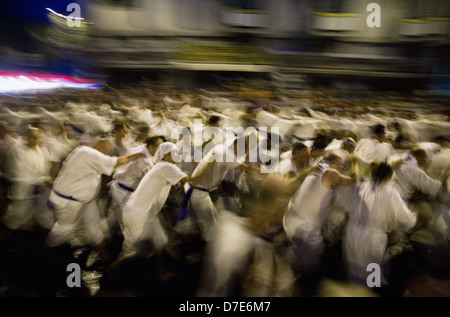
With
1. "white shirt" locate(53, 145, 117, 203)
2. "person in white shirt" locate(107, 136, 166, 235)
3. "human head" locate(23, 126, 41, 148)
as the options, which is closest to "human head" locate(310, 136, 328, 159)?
"person in white shirt" locate(107, 136, 166, 235)

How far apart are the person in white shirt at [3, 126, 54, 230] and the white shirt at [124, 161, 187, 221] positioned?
1.35 m

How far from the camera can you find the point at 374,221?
10.4 ft

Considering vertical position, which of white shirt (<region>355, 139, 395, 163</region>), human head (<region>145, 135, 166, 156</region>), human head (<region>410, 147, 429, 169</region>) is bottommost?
white shirt (<region>355, 139, 395, 163</region>)

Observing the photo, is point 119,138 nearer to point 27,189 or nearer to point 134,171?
point 134,171

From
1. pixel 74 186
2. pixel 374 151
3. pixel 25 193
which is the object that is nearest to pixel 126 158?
pixel 74 186

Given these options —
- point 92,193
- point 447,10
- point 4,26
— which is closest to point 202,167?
point 92,193

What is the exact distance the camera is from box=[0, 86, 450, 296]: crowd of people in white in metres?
2.60

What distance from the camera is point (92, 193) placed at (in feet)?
12.7

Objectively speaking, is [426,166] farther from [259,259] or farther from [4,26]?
[4,26]

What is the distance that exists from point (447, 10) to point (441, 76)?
3588 millimetres

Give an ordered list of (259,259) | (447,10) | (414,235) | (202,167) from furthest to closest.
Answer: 1. (447,10)
2. (414,235)
3. (202,167)
4. (259,259)

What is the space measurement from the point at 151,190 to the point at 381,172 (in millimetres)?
2161

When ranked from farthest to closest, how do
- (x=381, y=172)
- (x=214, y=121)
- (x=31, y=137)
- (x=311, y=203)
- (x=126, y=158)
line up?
(x=214, y=121)
(x=31, y=137)
(x=126, y=158)
(x=311, y=203)
(x=381, y=172)

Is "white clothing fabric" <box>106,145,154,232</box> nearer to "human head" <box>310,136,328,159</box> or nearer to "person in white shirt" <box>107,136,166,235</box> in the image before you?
"person in white shirt" <box>107,136,166,235</box>
